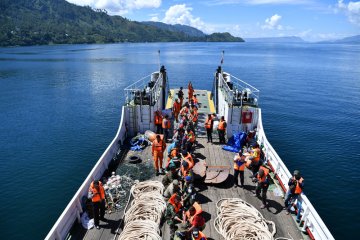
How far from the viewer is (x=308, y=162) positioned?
21.2 meters

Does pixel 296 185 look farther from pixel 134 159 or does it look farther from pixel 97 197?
pixel 134 159

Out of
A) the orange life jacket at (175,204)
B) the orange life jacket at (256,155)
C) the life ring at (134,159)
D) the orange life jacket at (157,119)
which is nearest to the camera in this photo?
the orange life jacket at (175,204)

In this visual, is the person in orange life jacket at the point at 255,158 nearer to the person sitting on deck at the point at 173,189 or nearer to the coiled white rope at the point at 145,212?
the coiled white rope at the point at 145,212

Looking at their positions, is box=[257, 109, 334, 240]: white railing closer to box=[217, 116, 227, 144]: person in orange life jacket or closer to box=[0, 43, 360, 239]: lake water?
box=[217, 116, 227, 144]: person in orange life jacket

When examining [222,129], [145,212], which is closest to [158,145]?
[145,212]

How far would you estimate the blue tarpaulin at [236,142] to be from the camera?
1469 centimetres

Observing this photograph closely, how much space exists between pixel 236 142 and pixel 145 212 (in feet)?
24.6

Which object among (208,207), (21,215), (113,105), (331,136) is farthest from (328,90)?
(21,215)

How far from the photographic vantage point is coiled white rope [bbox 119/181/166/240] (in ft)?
26.8

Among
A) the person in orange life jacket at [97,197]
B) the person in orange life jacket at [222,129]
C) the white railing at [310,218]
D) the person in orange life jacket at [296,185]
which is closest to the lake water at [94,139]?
the white railing at [310,218]

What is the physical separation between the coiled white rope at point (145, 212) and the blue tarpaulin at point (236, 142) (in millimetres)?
5366

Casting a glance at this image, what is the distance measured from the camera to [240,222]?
8773 millimetres

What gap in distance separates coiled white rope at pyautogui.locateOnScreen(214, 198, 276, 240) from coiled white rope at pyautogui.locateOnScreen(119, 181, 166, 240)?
6.85 ft

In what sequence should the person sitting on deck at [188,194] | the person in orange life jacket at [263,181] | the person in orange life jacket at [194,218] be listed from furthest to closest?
1. the person in orange life jacket at [263,181]
2. the person sitting on deck at [188,194]
3. the person in orange life jacket at [194,218]
